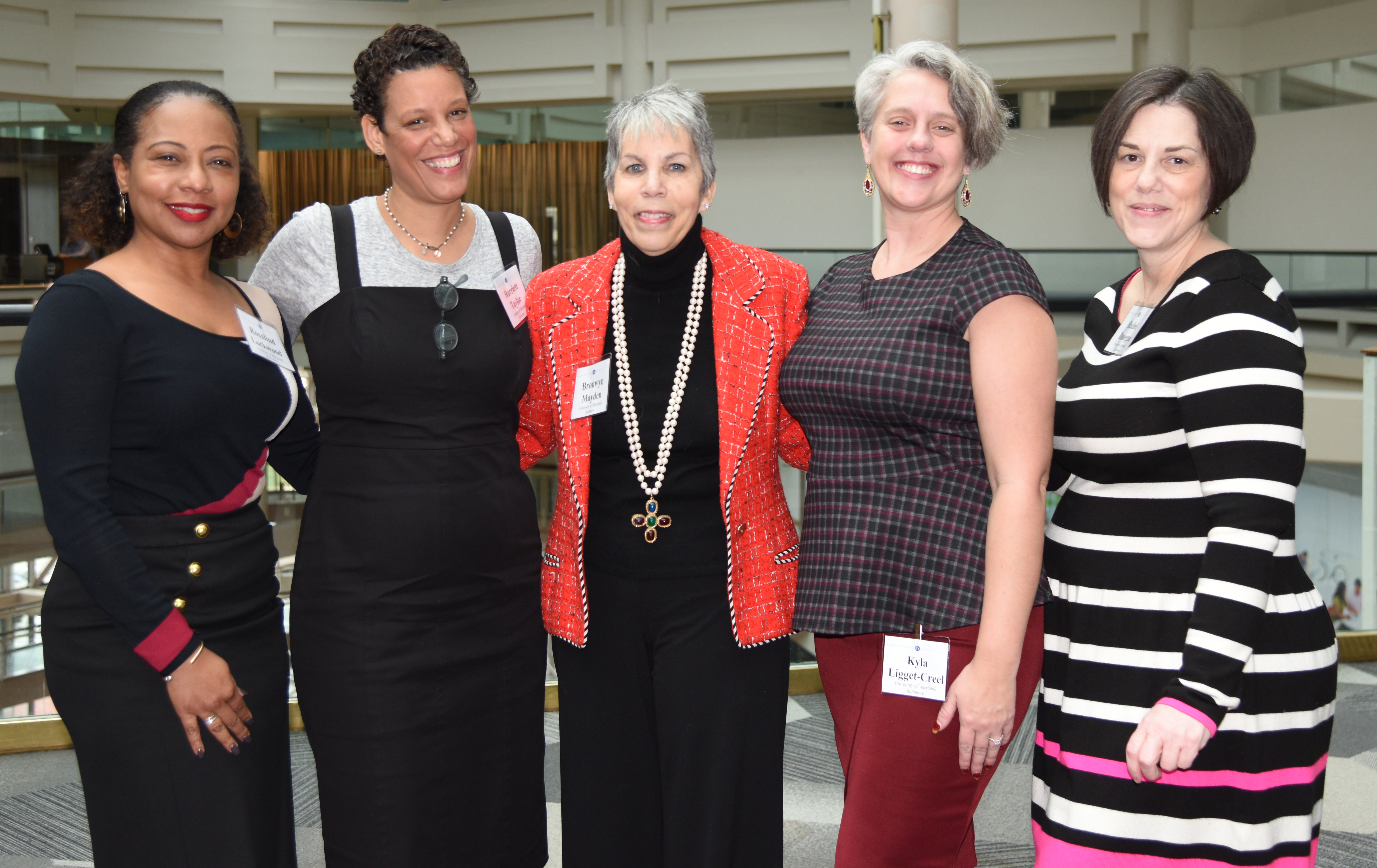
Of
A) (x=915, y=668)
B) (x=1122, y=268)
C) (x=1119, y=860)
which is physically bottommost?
(x=1119, y=860)

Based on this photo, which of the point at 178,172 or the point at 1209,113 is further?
the point at 178,172

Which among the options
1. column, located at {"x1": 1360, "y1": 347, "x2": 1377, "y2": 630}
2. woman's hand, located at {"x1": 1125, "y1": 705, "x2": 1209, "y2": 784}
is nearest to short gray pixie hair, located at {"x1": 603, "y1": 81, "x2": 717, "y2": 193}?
woman's hand, located at {"x1": 1125, "y1": 705, "x2": 1209, "y2": 784}

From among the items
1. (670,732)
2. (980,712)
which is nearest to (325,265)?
(670,732)

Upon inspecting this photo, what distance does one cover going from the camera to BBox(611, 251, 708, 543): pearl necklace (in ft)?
6.28

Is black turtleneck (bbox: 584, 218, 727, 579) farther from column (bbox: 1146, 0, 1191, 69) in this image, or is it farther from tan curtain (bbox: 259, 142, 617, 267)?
tan curtain (bbox: 259, 142, 617, 267)

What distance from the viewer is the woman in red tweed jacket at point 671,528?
6.26 feet

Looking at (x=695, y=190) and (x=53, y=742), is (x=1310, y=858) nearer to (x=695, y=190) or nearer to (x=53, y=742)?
(x=695, y=190)

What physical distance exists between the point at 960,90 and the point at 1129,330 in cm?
47

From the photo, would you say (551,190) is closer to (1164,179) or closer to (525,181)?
(525,181)

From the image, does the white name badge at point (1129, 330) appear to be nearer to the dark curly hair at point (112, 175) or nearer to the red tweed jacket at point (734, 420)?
the red tweed jacket at point (734, 420)

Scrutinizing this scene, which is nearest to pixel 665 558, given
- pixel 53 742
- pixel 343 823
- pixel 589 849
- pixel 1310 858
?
pixel 589 849

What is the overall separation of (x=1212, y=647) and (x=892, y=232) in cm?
83

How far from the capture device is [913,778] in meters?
1.70

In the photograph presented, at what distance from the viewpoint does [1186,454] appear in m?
1.58
